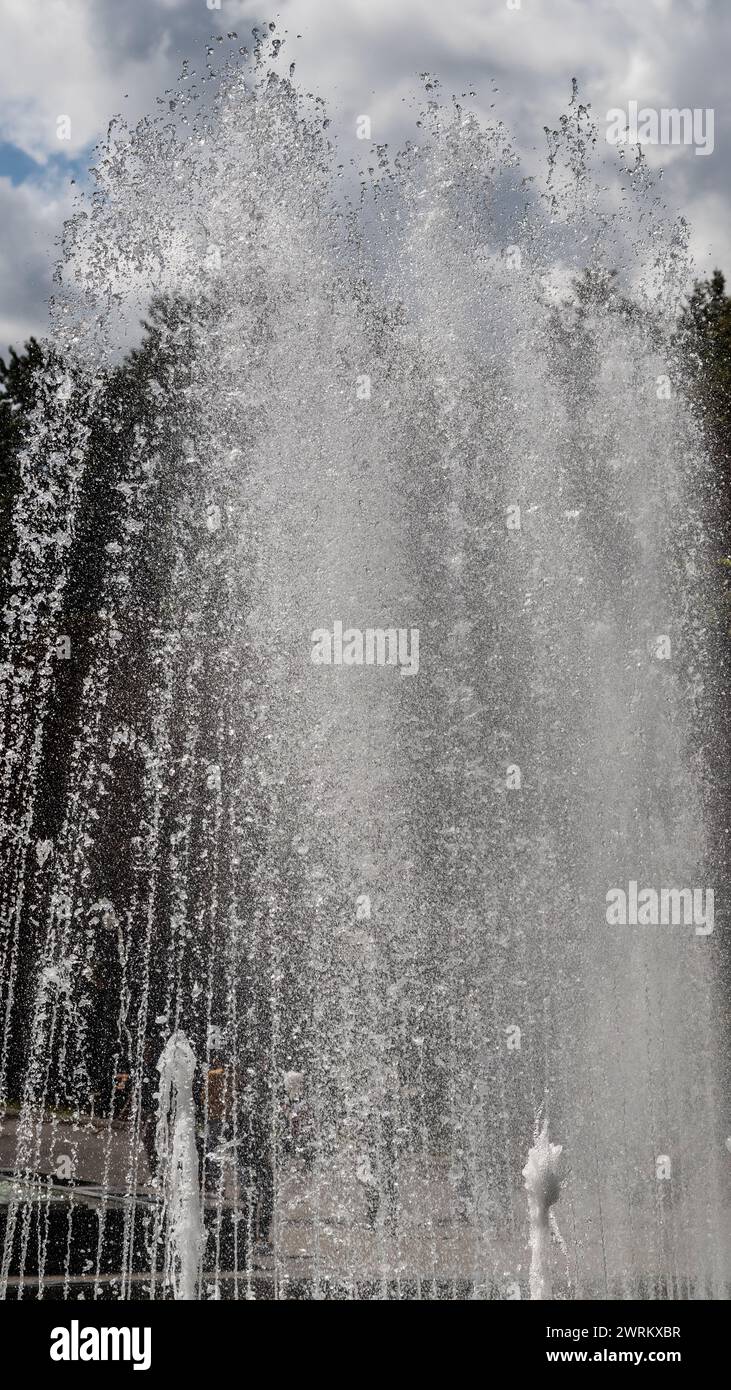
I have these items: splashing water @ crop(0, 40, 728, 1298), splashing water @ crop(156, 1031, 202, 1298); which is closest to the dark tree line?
splashing water @ crop(0, 40, 728, 1298)

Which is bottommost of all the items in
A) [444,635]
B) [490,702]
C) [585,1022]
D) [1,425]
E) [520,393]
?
[585,1022]

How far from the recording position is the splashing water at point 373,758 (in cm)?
870

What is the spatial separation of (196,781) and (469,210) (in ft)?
22.0

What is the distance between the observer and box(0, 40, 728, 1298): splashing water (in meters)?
8.70

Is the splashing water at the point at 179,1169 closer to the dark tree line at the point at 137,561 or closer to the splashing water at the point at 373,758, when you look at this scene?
the splashing water at the point at 373,758

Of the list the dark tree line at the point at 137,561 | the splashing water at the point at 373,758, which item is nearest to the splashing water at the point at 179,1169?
the splashing water at the point at 373,758

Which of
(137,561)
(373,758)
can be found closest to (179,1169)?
(373,758)

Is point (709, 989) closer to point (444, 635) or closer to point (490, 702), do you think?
point (490, 702)

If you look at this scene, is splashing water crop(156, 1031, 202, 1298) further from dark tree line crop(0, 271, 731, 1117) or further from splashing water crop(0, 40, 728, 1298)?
dark tree line crop(0, 271, 731, 1117)

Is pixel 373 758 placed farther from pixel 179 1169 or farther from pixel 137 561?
pixel 137 561

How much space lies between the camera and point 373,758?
993cm
